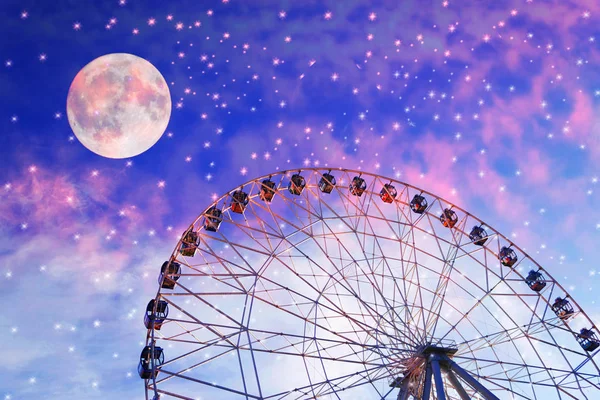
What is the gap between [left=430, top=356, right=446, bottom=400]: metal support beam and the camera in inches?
869

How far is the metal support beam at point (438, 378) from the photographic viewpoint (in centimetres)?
2207

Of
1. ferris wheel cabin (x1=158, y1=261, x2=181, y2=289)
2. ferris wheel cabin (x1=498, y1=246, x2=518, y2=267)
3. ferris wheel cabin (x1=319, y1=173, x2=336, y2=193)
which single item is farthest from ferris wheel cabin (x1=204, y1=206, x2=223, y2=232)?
ferris wheel cabin (x1=498, y1=246, x2=518, y2=267)

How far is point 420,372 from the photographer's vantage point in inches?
990

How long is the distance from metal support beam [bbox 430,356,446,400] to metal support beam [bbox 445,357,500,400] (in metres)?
0.70

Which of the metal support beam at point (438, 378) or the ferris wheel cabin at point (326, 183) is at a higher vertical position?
the ferris wheel cabin at point (326, 183)

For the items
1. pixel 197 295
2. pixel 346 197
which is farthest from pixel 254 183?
pixel 197 295

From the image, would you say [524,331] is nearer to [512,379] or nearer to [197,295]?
[512,379]

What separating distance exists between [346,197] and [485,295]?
9376 mm

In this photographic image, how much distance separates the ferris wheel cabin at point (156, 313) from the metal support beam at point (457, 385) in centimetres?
1367

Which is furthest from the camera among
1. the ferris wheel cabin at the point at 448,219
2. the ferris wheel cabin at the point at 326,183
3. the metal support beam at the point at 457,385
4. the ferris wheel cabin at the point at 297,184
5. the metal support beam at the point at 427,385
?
the ferris wheel cabin at the point at 448,219

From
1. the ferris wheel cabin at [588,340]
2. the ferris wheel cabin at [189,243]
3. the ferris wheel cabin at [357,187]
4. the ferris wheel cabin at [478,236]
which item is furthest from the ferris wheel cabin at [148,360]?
the ferris wheel cabin at [588,340]

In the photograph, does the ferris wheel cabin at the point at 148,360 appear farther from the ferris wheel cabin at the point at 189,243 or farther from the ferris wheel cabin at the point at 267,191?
the ferris wheel cabin at the point at 267,191

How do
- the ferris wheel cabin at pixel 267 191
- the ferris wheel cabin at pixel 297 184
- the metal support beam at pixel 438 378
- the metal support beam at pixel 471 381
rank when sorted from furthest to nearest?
the ferris wheel cabin at pixel 297 184 → the ferris wheel cabin at pixel 267 191 → the metal support beam at pixel 471 381 → the metal support beam at pixel 438 378

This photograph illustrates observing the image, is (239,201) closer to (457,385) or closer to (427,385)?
(427,385)
